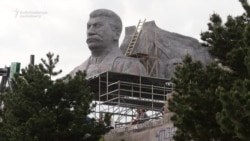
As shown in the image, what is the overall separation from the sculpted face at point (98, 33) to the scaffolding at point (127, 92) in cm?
223

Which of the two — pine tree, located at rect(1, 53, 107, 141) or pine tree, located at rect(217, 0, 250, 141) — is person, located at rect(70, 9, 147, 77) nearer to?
pine tree, located at rect(1, 53, 107, 141)

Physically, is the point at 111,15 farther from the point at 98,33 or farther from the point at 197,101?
the point at 197,101

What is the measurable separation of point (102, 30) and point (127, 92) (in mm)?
3806

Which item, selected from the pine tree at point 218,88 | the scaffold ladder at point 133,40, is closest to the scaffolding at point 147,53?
the scaffold ladder at point 133,40

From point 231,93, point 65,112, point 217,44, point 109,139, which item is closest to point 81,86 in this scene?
point 65,112

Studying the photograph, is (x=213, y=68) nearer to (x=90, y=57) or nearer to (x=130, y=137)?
(x=130, y=137)

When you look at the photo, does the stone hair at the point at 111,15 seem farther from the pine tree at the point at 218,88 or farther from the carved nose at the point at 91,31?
the pine tree at the point at 218,88

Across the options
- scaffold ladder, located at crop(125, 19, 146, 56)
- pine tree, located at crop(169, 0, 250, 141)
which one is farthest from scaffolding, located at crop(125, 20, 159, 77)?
pine tree, located at crop(169, 0, 250, 141)

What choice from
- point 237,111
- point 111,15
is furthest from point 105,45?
point 237,111

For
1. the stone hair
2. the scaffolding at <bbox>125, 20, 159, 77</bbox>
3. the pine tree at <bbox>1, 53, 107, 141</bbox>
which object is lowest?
the pine tree at <bbox>1, 53, 107, 141</bbox>

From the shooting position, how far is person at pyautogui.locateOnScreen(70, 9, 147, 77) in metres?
36.3

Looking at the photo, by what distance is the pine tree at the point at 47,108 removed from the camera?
24.2 meters

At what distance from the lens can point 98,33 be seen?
121 feet

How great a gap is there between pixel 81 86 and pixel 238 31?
347 inches
